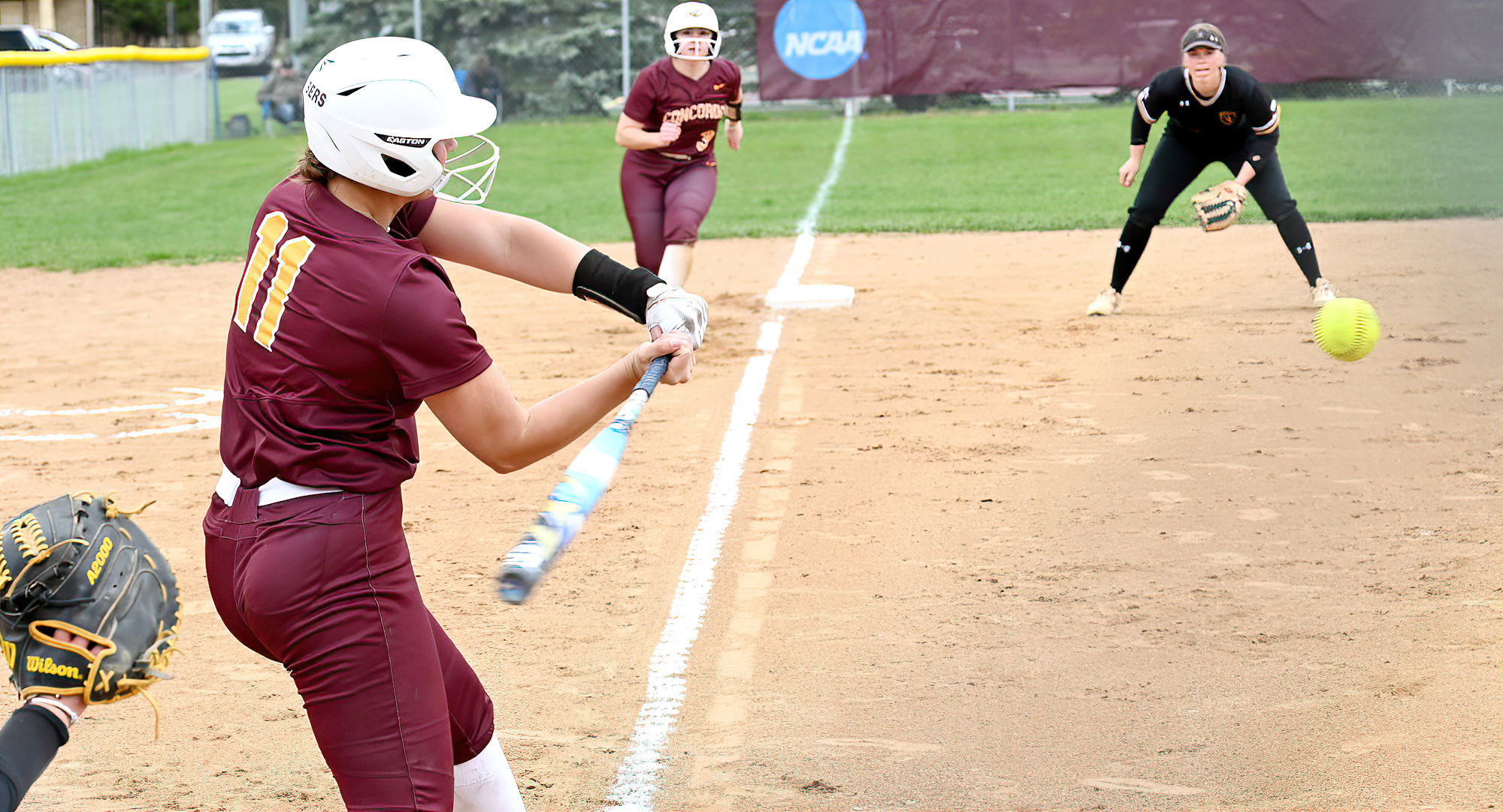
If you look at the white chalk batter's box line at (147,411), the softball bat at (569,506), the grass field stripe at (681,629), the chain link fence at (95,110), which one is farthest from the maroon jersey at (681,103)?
the chain link fence at (95,110)

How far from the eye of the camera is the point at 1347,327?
6.80 meters

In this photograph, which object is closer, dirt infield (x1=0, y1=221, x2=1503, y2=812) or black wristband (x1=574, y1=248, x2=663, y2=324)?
black wristband (x1=574, y1=248, x2=663, y2=324)

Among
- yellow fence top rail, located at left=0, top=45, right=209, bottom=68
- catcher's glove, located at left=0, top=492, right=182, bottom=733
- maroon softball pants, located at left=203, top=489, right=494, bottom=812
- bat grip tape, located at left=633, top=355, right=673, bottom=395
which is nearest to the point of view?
maroon softball pants, located at left=203, top=489, right=494, bottom=812

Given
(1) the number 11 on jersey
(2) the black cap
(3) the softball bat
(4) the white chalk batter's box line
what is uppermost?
(1) the number 11 on jersey

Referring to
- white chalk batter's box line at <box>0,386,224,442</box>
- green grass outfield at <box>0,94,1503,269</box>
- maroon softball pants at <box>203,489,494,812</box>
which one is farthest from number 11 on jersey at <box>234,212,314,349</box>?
green grass outfield at <box>0,94,1503,269</box>

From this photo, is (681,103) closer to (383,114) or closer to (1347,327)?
(1347,327)

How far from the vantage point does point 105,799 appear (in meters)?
3.68

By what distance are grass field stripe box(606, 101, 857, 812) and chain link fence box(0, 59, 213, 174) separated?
15445 millimetres

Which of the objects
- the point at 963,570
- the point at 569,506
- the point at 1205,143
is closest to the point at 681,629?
the point at 963,570

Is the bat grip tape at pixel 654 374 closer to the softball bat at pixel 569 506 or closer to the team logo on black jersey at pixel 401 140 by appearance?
the softball bat at pixel 569 506

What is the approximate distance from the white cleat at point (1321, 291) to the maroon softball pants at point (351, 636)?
816 cm

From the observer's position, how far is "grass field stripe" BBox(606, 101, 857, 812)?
147 inches

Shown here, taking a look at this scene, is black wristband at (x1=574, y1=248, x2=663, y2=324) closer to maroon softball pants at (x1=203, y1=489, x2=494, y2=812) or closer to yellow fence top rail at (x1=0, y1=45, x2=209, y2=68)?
maroon softball pants at (x1=203, y1=489, x2=494, y2=812)

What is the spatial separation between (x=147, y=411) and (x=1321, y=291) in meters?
7.49
